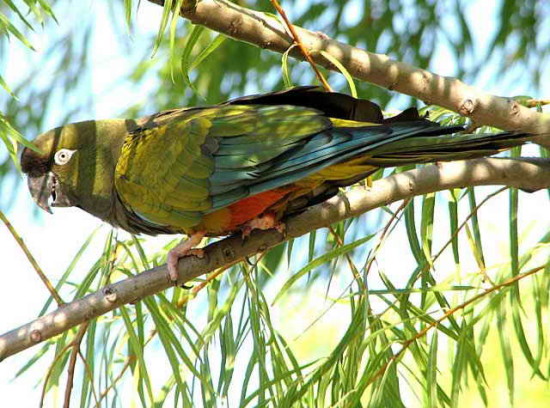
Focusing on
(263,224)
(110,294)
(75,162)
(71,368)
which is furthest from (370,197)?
(75,162)

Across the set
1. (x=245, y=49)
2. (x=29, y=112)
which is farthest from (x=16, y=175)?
(x=245, y=49)

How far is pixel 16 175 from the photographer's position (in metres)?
3.44

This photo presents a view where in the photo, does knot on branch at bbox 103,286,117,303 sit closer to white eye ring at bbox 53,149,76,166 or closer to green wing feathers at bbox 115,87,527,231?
green wing feathers at bbox 115,87,527,231

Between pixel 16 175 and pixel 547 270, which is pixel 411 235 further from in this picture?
pixel 16 175

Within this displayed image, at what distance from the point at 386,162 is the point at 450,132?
0.72 ft

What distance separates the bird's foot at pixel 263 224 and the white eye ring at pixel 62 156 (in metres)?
0.73

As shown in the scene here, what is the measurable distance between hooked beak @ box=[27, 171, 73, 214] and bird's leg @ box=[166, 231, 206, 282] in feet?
1.95

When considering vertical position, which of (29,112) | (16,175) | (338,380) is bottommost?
(338,380)

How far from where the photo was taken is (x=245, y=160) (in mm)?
2189

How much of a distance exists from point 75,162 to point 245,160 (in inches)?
28.0

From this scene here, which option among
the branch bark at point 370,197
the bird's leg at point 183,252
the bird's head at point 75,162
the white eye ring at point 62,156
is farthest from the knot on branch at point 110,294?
the white eye ring at point 62,156

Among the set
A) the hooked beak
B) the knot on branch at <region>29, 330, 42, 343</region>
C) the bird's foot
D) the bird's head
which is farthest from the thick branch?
the hooked beak

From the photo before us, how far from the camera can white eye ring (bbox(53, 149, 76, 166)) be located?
2670mm

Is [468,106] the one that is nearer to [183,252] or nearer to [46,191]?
[183,252]
